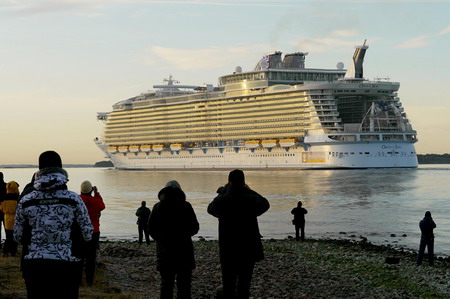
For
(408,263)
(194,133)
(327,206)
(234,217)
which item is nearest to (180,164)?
(194,133)

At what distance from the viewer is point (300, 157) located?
10038 centimetres

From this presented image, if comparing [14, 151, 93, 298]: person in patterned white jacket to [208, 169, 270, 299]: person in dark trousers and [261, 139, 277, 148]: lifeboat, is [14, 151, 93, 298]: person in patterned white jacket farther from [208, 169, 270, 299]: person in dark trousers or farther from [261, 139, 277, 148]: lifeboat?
[261, 139, 277, 148]: lifeboat

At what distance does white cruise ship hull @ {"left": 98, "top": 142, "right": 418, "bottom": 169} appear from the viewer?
94.5 meters

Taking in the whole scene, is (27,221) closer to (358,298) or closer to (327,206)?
(358,298)

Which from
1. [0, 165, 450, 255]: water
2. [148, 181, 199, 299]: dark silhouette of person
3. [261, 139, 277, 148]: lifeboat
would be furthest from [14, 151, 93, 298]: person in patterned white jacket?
[261, 139, 277, 148]: lifeboat

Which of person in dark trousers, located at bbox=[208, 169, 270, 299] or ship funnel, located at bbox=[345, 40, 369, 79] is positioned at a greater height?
ship funnel, located at bbox=[345, 40, 369, 79]

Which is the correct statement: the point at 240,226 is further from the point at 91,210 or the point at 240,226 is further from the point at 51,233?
the point at 91,210

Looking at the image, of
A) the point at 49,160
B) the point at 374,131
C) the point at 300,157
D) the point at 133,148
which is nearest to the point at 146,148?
the point at 133,148

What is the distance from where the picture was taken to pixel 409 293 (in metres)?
12.3

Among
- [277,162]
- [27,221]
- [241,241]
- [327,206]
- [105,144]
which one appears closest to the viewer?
[27,221]

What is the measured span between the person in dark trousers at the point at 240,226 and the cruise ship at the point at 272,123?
86.9 m

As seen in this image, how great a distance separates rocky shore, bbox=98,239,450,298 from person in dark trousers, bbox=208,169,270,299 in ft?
8.24

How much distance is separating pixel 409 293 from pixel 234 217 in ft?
17.9

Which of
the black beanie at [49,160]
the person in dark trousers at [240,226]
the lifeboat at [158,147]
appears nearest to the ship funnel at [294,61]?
the lifeboat at [158,147]
